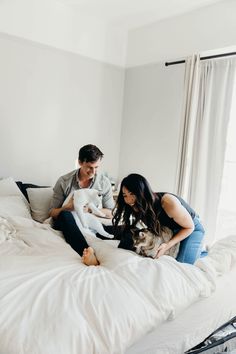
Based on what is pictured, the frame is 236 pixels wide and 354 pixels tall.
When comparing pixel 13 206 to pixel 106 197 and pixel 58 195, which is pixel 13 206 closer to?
pixel 58 195

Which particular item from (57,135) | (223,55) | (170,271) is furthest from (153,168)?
(170,271)

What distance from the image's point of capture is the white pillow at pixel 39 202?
266 centimetres

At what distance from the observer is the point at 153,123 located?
356 centimetres

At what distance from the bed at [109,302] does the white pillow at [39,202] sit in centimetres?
86

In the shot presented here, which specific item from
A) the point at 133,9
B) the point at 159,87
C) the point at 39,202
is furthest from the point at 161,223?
the point at 133,9

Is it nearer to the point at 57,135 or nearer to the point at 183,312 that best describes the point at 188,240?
the point at 183,312

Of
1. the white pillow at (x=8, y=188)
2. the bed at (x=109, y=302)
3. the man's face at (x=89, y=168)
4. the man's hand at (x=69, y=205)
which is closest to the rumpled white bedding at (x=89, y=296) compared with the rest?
the bed at (x=109, y=302)

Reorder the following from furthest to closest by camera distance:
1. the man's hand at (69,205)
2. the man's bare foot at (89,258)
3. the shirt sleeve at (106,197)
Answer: the shirt sleeve at (106,197), the man's hand at (69,205), the man's bare foot at (89,258)

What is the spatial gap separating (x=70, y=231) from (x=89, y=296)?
83 cm

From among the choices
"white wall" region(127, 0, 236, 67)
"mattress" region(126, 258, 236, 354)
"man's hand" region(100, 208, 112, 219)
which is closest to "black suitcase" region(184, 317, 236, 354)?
"mattress" region(126, 258, 236, 354)

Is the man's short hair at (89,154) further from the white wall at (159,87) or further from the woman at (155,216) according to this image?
the white wall at (159,87)

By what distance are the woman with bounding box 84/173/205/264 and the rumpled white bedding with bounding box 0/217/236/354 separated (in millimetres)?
133

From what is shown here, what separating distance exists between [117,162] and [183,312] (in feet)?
8.88

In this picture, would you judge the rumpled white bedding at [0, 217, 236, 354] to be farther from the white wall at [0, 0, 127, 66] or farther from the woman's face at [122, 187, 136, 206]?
the white wall at [0, 0, 127, 66]
